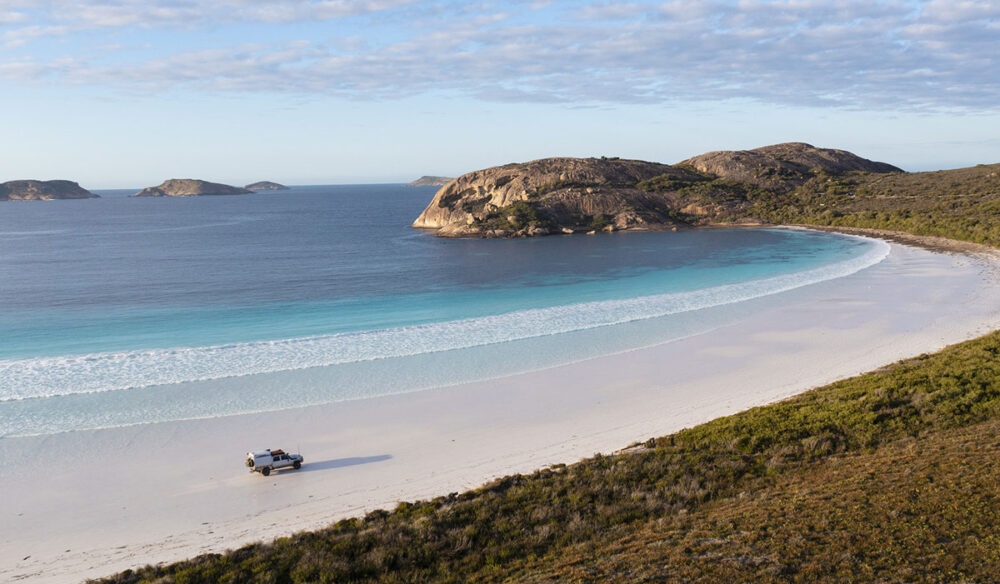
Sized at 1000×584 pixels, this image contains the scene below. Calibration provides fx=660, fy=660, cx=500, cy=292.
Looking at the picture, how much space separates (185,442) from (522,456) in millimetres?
11466

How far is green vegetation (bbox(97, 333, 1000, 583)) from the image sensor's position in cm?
1157

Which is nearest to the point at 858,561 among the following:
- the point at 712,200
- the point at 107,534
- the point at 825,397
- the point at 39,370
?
the point at 825,397

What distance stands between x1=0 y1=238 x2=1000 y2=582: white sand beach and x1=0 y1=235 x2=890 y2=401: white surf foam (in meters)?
5.80

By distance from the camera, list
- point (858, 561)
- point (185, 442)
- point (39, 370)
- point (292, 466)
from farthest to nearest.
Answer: point (39, 370)
point (185, 442)
point (292, 466)
point (858, 561)

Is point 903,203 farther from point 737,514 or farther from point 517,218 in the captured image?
point 737,514

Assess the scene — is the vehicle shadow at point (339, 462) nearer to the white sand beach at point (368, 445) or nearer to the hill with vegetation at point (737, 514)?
the white sand beach at point (368, 445)

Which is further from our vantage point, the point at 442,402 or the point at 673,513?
the point at 442,402

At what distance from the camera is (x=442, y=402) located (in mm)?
25844

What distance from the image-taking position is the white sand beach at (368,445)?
53.6 ft

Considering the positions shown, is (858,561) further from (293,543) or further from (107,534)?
(107,534)

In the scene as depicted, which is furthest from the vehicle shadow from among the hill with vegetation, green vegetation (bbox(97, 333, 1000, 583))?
green vegetation (bbox(97, 333, 1000, 583))

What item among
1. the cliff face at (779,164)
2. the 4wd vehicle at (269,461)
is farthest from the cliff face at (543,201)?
the 4wd vehicle at (269,461)

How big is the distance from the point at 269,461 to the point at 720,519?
12712 mm

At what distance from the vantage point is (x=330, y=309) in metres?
42.8
